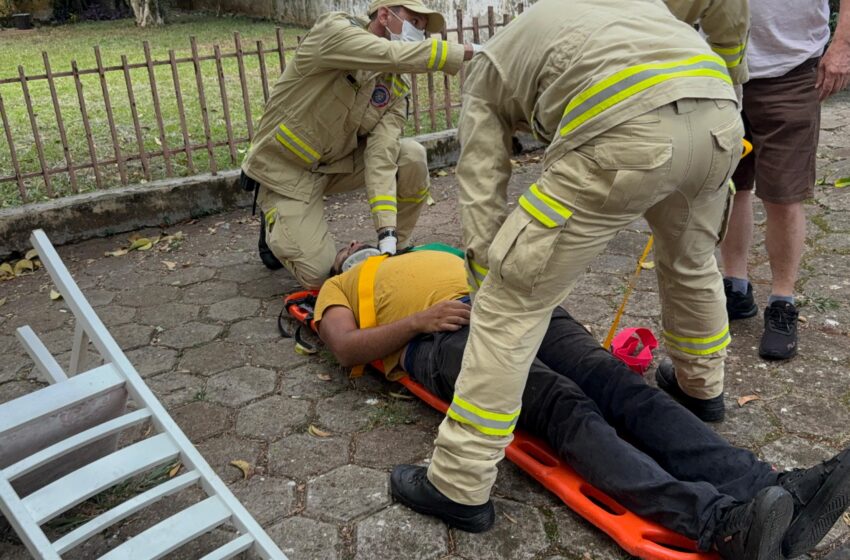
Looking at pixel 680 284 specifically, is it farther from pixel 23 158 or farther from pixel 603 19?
pixel 23 158

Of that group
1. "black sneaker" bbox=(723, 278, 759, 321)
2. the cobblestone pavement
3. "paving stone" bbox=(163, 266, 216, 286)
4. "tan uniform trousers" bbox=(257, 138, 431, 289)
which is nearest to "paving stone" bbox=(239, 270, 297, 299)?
the cobblestone pavement

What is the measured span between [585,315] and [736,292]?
70 centimetres

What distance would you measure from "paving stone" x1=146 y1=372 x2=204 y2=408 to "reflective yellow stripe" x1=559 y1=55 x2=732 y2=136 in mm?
2034

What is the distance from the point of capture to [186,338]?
12.3 ft

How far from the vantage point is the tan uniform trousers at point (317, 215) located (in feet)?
13.4

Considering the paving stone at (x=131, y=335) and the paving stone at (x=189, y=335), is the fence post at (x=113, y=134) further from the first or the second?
the paving stone at (x=189, y=335)

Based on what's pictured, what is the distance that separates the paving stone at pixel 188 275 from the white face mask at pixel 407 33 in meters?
1.77

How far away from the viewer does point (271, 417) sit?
301cm

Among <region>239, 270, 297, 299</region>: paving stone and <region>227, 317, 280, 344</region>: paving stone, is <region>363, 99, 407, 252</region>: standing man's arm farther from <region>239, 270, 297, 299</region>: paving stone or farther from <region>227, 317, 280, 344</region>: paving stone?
<region>227, 317, 280, 344</region>: paving stone

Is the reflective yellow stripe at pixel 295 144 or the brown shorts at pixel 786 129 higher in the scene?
the brown shorts at pixel 786 129

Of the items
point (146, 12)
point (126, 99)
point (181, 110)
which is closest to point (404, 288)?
point (181, 110)

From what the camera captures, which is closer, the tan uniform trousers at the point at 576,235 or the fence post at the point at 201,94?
the tan uniform trousers at the point at 576,235

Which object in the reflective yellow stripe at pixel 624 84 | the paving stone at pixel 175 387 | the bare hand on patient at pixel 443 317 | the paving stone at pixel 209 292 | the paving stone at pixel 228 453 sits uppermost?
the reflective yellow stripe at pixel 624 84

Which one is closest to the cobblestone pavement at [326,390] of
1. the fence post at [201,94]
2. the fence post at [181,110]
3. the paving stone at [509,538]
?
the paving stone at [509,538]
